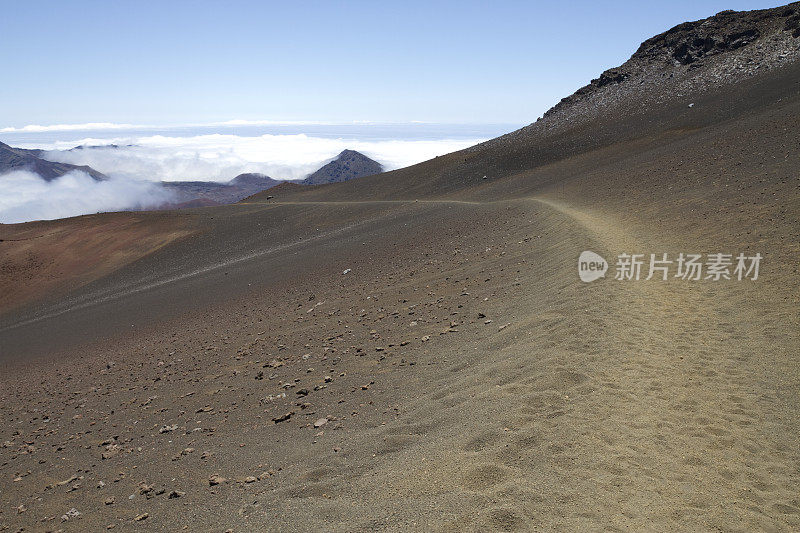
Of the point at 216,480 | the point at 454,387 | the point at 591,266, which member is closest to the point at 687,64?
the point at 591,266

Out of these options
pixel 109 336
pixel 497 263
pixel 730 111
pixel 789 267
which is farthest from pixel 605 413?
pixel 730 111

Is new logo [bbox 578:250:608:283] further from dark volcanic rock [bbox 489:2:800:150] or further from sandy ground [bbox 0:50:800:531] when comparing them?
dark volcanic rock [bbox 489:2:800:150]

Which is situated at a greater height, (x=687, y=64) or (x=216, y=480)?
(x=687, y=64)

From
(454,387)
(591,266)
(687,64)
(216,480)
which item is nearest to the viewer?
(216,480)

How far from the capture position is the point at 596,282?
32.2ft

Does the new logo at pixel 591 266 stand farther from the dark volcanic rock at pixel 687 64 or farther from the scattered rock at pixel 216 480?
the dark volcanic rock at pixel 687 64

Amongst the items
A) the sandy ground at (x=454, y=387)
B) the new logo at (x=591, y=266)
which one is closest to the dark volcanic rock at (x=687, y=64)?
the sandy ground at (x=454, y=387)

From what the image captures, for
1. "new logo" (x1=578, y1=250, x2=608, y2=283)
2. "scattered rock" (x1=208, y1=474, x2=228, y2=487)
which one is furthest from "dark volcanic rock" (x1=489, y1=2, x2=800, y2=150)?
"scattered rock" (x1=208, y1=474, x2=228, y2=487)

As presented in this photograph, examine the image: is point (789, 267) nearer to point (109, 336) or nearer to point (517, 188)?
point (109, 336)

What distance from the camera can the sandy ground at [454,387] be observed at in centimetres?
440

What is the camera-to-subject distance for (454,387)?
6.90m

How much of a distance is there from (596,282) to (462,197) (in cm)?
2179

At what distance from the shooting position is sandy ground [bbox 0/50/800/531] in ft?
14.4

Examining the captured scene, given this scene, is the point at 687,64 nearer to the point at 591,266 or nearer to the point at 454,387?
the point at 591,266
